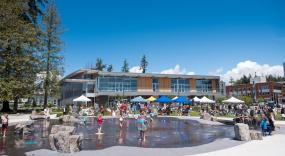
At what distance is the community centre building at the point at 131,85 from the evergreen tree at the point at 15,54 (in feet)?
38.7

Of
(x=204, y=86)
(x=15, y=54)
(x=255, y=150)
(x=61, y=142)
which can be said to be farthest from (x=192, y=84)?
(x=61, y=142)

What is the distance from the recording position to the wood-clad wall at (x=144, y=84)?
50781mm

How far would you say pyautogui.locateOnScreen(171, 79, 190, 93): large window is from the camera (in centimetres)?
5428

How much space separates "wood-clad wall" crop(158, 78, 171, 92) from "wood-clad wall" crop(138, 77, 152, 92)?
2.38 m

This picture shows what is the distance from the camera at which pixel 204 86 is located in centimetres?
5775

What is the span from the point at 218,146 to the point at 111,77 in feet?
124

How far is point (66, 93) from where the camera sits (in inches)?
2398

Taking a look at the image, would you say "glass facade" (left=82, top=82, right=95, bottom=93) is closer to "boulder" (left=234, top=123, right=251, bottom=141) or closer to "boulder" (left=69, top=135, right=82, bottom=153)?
"boulder" (left=234, top=123, right=251, bottom=141)

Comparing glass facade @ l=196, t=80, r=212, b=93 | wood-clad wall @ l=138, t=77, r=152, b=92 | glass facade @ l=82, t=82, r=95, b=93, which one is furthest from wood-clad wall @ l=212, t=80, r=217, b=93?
glass facade @ l=82, t=82, r=95, b=93

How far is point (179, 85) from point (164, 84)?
358 centimetres

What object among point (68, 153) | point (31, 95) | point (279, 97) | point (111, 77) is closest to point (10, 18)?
point (31, 95)

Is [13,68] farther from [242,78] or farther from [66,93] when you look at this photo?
[242,78]

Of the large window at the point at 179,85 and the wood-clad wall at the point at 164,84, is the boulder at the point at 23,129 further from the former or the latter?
the large window at the point at 179,85

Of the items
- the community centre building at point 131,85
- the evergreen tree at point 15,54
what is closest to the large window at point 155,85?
the community centre building at point 131,85
